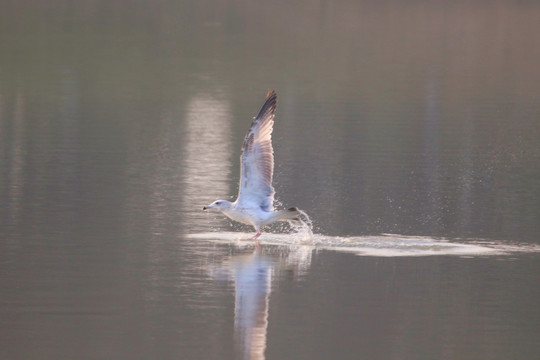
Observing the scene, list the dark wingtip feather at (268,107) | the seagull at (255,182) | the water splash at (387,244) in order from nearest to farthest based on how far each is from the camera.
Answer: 1. the water splash at (387,244)
2. the seagull at (255,182)
3. the dark wingtip feather at (268,107)

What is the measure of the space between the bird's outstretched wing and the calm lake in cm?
63

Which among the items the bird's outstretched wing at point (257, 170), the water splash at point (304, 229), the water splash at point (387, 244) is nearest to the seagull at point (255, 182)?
the bird's outstretched wing at point (257, 170)

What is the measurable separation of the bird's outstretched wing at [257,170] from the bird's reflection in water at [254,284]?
704mm

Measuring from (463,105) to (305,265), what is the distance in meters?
22.1

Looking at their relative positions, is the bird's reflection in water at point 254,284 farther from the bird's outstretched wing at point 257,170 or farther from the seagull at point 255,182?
the bird's outstretched wing at point 257,170

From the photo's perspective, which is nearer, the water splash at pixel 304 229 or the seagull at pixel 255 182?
the seagull at pixel 255 182

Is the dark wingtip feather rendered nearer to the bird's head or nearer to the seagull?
the seagull

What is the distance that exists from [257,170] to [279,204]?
319 centimetres

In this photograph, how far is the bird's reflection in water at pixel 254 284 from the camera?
539 inches

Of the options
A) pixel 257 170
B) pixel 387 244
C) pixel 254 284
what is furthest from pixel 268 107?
pixel 254 284

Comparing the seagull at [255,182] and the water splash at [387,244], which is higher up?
the seagull at [255,182]

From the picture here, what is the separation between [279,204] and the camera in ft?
72.5

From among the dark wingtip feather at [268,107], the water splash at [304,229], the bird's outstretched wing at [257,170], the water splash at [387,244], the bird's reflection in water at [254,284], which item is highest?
the dark wingtip feather at [268,107]

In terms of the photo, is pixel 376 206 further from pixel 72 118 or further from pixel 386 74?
pixel 386 74
